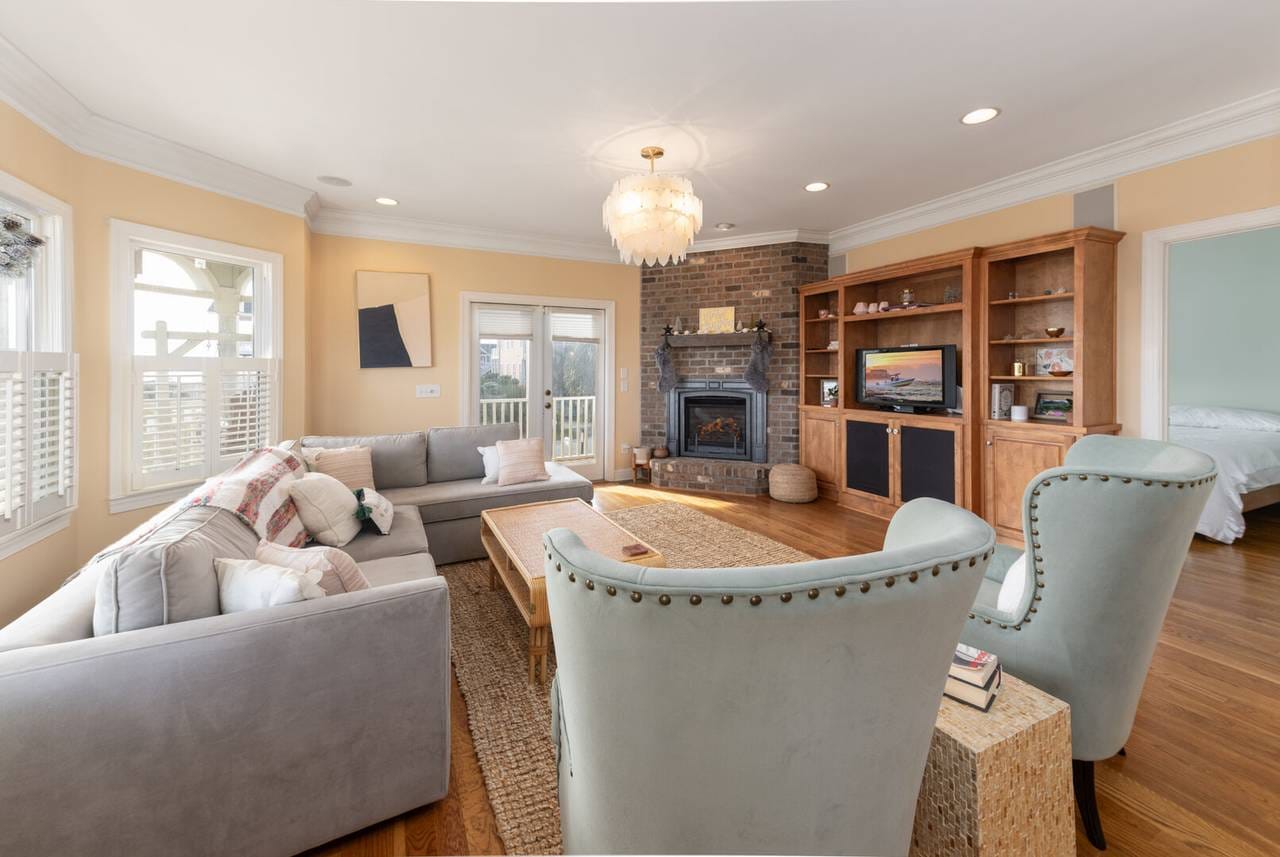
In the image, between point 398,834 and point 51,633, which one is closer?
point 51,633

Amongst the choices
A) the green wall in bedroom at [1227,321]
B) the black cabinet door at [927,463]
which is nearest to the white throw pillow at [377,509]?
the black cabinet door at [927,463]

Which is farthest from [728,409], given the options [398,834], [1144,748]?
[398,834]

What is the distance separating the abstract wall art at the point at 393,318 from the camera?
4.74m

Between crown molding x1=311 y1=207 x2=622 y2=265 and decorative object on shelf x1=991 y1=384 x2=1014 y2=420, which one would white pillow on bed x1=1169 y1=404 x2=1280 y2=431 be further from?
crown molding x1=311 y1=207 x2=622 y2=265

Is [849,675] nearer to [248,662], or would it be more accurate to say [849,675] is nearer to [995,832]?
[995,832]

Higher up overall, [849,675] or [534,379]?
[534,379]

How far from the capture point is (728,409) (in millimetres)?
5805

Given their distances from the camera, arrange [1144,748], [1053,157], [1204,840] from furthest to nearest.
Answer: [1053,157]
[1144,748]
[1204,840]

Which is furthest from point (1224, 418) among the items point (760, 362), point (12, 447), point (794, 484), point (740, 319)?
point (12, 447)

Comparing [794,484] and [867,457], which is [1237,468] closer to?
[867,457]

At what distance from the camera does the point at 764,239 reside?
536 centimetres

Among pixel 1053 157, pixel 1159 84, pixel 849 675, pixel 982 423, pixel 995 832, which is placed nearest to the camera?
pixel 849 675

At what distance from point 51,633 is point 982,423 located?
476 centimetres

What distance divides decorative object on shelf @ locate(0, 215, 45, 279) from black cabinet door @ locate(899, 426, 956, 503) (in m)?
5.25
